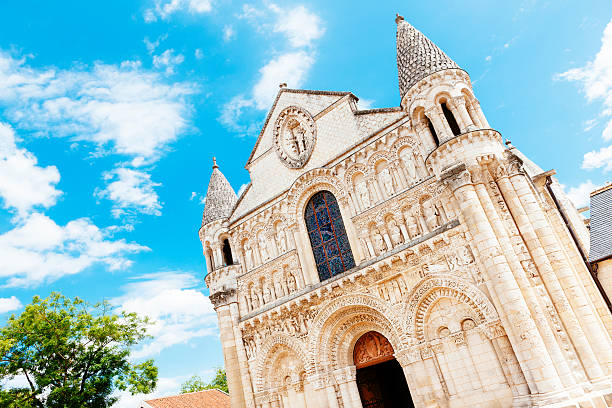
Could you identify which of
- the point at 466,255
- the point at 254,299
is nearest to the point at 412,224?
the point at 466,255

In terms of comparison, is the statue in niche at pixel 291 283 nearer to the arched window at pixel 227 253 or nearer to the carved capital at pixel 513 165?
the arched window at pixel 227 253

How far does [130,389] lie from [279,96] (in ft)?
54.8

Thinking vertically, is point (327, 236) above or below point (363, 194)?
below

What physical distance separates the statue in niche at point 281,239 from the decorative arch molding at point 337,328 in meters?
3.47

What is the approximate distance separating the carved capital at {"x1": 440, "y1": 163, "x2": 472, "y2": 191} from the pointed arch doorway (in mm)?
6116

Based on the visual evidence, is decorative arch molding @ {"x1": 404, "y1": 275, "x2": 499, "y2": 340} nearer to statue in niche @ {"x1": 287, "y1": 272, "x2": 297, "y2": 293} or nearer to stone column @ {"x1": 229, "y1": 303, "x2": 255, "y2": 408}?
statue in niche @ {"x1": 287, "y1": 272, "x2": 297, "y2": 293}

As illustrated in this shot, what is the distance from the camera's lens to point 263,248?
1850cm

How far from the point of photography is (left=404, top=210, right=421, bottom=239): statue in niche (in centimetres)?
1386

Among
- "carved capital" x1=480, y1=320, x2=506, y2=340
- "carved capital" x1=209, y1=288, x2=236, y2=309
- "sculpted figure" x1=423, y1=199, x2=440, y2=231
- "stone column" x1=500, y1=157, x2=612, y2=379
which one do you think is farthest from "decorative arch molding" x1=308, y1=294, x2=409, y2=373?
"stone column" x1=500, y1=157, x2=612, y2=379

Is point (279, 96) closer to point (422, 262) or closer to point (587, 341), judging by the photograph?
point (422, 262)

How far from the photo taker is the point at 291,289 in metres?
16.7

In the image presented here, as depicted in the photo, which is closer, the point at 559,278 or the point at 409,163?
the point at 559,278

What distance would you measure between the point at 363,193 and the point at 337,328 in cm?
522

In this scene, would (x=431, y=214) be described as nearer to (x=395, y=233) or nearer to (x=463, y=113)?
(x=395, y=233)
